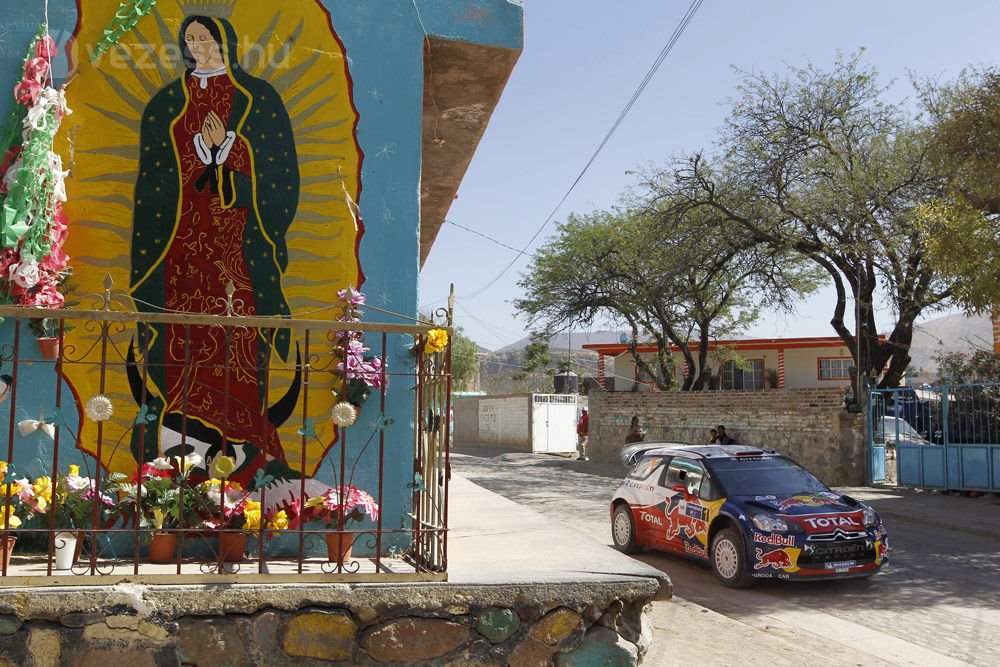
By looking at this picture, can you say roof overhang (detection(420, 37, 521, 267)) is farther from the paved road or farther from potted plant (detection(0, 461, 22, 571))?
the paved road

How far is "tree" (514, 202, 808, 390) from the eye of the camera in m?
25.4

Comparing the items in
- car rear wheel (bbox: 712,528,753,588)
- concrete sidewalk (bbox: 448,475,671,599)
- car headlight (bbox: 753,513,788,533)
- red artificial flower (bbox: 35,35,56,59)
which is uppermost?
red artificial flower (bbox: 35,35,56,59)

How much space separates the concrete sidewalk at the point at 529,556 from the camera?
5055 mm

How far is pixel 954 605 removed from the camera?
28.5 ft

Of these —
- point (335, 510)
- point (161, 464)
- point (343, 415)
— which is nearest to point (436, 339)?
point (343, 415)

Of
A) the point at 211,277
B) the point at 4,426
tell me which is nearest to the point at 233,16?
the point at 211,277

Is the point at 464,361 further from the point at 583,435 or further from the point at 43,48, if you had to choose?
the point at 43,48

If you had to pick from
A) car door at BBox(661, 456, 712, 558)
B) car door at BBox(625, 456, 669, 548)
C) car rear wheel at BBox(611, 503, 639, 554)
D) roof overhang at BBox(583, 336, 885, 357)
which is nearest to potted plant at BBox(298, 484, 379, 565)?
car door at BBox(661, 456, 712, 558)

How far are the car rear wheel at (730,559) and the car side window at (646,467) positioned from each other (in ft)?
5.77

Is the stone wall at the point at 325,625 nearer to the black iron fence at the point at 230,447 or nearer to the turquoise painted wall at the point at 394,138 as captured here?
the black iron fence at the point at 230,447

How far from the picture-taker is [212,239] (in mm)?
6371

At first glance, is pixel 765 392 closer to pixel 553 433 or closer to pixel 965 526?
pixel 965 526

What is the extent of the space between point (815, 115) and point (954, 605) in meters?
16.0

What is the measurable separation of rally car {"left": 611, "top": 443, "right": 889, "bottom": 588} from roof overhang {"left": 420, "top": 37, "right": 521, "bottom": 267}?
14.9ft
